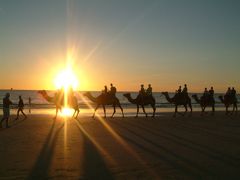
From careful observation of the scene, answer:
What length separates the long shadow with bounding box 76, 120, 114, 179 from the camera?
952 centimetres

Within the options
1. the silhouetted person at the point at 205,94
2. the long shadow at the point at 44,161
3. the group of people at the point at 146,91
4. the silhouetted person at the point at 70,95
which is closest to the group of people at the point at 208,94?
the silhouetted person at the point at 205,94

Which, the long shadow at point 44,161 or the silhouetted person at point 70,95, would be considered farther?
the silhouetted person at point 70,95

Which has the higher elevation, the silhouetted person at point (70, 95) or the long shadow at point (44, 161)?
the silhouetted person at point (70, 95)

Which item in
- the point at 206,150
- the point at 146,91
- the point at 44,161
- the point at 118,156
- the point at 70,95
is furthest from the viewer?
the point at 146,91

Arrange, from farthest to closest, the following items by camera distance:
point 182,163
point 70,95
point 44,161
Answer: point 70,95 → point 44,161 → point 182,163

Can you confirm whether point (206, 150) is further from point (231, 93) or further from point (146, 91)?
point (231, 93)

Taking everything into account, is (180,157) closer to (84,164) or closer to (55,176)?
(84,164)

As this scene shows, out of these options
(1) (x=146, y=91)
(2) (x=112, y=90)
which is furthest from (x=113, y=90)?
(1) (x=146, y=91)

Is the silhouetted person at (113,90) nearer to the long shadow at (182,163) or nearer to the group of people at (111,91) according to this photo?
the group of people at (111,91)

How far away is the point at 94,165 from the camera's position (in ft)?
34.8

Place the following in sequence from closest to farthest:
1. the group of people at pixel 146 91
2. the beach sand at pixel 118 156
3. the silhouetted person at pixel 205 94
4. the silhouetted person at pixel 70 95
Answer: the beach sand at pixel 118 156 → the silhouetted person at pixel 70 95 → the group of people at pixel 146 91 → the silhouetted person at pixel 205 94

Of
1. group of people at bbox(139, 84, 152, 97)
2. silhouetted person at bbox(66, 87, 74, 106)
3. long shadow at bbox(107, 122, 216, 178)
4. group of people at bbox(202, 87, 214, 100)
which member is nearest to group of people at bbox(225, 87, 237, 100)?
group of people at bbox(202, 87, 214, 100)

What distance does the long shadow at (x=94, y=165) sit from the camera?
9.52 meters

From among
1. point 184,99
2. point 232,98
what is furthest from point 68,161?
point 232,98
